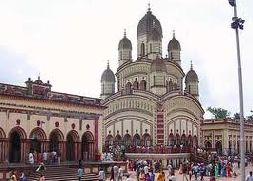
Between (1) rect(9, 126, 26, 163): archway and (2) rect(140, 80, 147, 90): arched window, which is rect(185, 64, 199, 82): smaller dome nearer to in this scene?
(2) rect(140, 80, 147, 90): arched window

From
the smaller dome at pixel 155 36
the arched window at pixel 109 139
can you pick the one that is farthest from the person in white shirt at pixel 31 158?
the smaller dome at pixel 155 36

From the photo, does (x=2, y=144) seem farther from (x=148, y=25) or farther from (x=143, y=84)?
(x=148, y=25)

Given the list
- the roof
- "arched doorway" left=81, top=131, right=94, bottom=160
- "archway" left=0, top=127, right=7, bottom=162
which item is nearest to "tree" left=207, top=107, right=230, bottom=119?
the roof

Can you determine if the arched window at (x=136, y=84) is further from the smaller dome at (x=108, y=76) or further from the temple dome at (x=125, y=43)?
the temple dome at (x=125, y=43)

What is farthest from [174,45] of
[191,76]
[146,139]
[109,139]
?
[109,139]

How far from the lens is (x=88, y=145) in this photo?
34.8 meters

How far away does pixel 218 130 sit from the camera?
61.0 meters

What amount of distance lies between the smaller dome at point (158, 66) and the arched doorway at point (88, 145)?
17.8 metres

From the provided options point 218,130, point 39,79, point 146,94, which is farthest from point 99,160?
point 218,130

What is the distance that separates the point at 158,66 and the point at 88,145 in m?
18.6

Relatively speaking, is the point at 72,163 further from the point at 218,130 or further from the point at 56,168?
the point at 218,130

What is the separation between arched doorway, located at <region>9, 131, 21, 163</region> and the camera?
1164 inches

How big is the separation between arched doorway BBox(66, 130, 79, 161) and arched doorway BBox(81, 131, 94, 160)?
1.01 meters

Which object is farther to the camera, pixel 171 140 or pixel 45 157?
pixel 171 140
